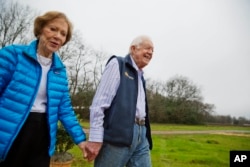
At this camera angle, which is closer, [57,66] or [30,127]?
[30,127]

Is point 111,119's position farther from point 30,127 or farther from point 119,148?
point 30,127

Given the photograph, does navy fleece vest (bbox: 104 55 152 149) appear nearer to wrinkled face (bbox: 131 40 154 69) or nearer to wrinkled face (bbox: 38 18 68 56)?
wrinkled face (bbox: 131 40 154 69)

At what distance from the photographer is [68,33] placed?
219 cm

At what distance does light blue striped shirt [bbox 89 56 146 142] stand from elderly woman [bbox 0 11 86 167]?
158mm

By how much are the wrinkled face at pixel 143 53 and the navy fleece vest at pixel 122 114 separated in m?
0.21

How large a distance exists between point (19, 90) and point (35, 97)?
A: 12cm

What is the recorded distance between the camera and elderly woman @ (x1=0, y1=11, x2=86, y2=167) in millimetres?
1744

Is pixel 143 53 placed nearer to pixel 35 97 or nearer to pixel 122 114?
pixel 122 114

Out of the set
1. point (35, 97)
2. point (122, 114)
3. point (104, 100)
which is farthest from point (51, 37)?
point (122, 114)

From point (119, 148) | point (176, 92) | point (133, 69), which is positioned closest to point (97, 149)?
point (119, 148)

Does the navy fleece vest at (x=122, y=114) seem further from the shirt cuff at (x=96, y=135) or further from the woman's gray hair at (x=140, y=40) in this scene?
the woman's gray hair at (x=140, y=40)

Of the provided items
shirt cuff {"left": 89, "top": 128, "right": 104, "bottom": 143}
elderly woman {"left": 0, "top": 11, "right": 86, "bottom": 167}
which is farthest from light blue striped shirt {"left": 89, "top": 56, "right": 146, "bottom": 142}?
elderly woman {"left": 0, "top": 11, "right": 86, "bottom": 167}

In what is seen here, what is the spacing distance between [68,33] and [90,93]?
79.2 feet

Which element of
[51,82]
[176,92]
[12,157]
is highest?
[176,92]
